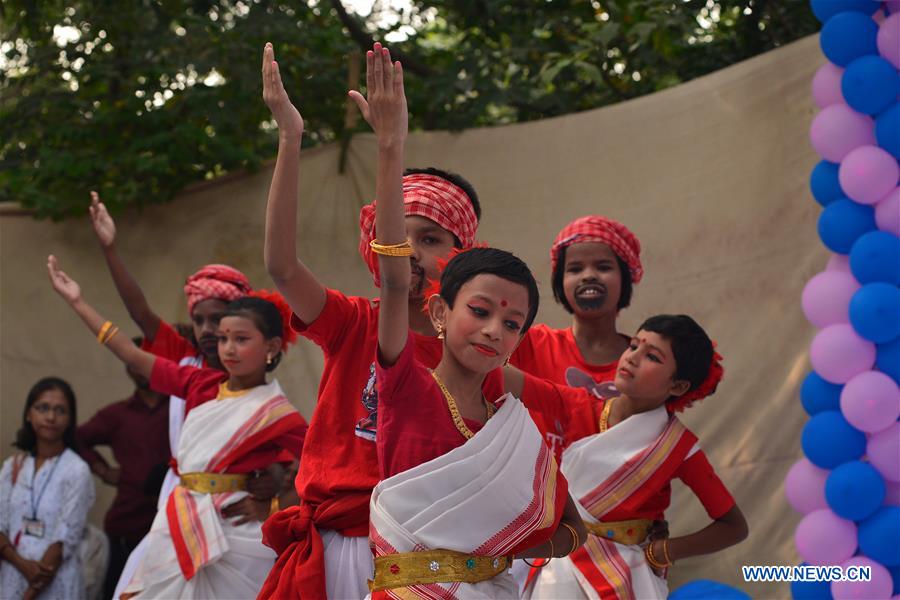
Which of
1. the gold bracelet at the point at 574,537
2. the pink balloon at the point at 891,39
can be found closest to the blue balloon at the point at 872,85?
the pink balloon at the point at 891,39

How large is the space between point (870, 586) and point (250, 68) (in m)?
4.14

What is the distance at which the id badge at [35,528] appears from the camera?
5719 millimetres

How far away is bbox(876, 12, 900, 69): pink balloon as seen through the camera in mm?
3949

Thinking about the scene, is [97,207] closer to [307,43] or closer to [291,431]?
[291,431]

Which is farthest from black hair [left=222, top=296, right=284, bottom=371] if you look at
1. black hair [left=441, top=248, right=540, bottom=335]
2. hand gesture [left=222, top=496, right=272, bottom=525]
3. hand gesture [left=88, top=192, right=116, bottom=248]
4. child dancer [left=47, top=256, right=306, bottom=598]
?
black hair [left=441, top=248, right=540, bottom=335]

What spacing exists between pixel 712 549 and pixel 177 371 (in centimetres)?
212

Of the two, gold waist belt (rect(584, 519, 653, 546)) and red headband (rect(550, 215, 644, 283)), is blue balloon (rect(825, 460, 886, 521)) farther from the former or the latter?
red headband (rect(550, 215, 644, 283))

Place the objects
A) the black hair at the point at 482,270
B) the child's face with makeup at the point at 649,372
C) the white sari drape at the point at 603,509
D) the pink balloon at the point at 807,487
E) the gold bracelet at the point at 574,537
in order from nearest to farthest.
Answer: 1. the black hair at the point at 482,270
2. the gold bracelet at the point at 574,537
3. the white sari drape at the point at 603,509
4. the child's face with makeup at the point at 649,372
5. the pink balloon at the point at 807,487

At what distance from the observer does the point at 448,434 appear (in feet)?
8.14

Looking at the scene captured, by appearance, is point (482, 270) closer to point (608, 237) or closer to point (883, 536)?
point (608, 237)

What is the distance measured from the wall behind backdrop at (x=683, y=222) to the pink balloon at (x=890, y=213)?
0.78 m

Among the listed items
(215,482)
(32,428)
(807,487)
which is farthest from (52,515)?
(807,487)

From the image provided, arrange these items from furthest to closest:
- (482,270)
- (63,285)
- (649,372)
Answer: (63,285), (649,372), (482,270)

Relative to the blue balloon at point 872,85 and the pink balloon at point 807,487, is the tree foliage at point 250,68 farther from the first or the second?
the pink balloon at point 807,487
